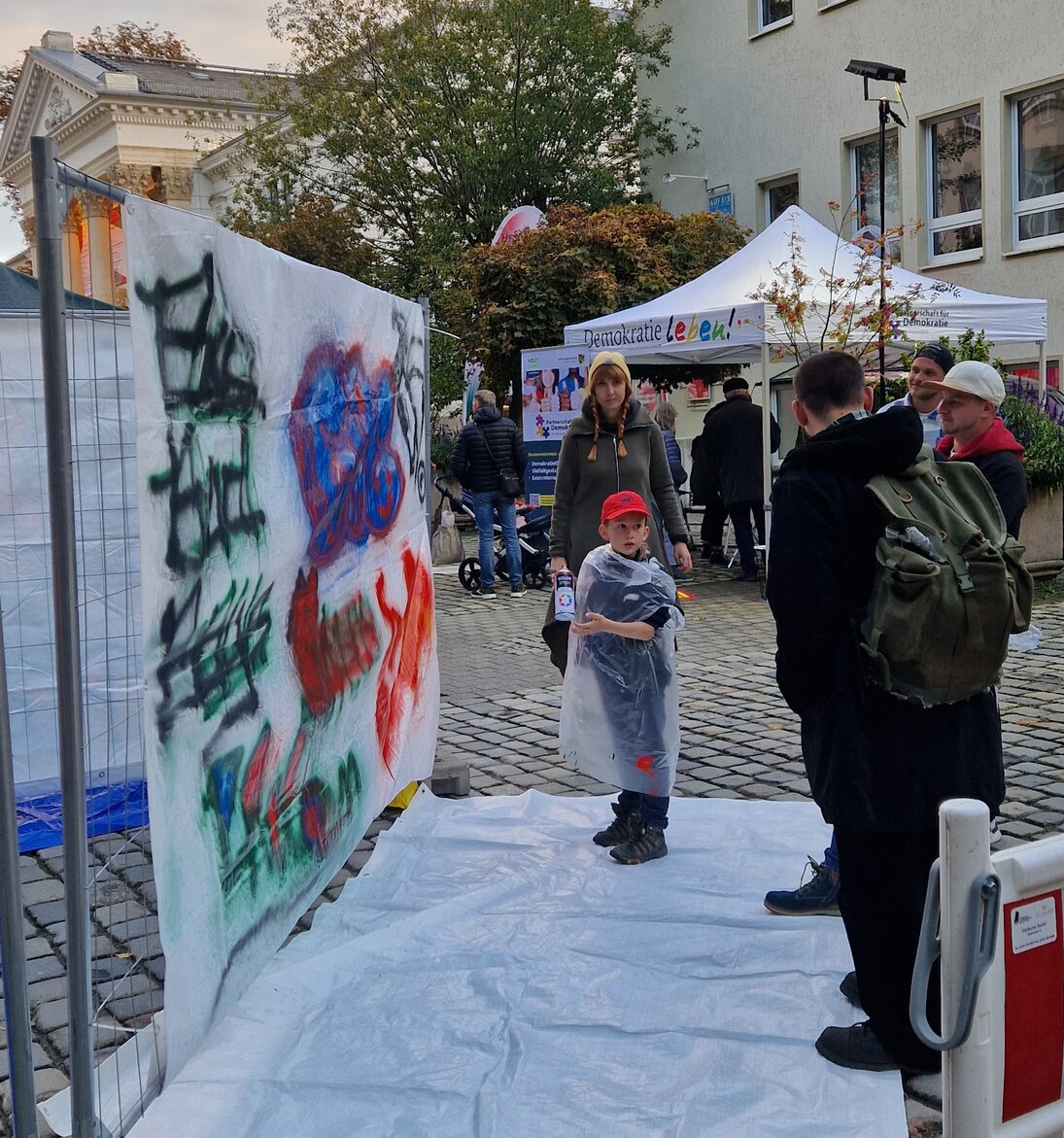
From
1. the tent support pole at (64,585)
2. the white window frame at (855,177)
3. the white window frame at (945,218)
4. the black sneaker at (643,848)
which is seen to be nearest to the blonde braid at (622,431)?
the black sneaker at (643,848)

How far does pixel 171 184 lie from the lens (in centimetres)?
4944

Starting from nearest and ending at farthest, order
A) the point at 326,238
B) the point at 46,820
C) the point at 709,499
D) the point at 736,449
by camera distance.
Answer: the point at 46,820, the point at 736,449, the point at 709,499, the point at 326,238

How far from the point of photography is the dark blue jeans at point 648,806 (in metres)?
4.71

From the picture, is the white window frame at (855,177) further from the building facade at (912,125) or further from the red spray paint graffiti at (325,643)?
the red spray paint graffiti at (325,643)

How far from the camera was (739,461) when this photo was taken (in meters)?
12.1

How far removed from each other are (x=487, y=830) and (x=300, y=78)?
76.5 ft

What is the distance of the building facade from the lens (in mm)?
16281

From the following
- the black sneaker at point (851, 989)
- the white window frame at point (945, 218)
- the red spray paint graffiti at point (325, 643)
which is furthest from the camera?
the white window frame at point (945, 218)

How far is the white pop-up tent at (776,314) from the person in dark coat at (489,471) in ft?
4.58

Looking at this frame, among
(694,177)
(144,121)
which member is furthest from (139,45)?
(694,177)

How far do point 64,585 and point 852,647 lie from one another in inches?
69.1

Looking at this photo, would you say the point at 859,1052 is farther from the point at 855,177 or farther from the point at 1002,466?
the point at 855,177

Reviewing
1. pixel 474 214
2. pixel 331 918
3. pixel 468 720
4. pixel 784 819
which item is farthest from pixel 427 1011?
pixel 474 214

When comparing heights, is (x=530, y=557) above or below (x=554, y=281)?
below
